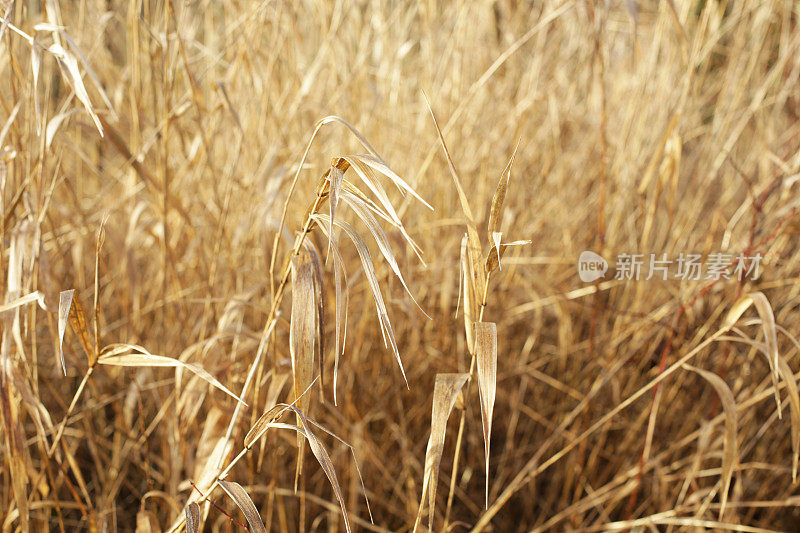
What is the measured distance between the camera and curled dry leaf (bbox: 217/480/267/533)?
0.42 metres

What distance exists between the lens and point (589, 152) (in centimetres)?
121

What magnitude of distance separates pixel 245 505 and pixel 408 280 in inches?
13.9

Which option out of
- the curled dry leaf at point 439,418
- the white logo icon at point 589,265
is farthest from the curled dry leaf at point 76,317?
the white logo icon at point 589,265

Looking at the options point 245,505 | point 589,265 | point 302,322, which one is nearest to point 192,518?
point 245,505

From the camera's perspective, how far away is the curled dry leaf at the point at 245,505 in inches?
16.6

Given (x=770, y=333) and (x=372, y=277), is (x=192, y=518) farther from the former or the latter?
(x=770, y=333)

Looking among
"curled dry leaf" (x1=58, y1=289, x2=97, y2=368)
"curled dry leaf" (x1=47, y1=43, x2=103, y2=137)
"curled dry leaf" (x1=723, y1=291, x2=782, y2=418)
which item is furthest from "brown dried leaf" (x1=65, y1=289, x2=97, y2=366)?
"curled dry leaf" (x1=723, y1=291, x2=782, y2=418)

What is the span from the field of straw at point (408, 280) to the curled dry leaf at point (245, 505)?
138mm

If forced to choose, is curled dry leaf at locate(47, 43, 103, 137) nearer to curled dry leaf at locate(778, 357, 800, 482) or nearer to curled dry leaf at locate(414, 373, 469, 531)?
curled dry leaf at locate(414, 373, 469, 531)

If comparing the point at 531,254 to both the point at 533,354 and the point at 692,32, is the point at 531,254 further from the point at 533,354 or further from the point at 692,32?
the point at 692,32

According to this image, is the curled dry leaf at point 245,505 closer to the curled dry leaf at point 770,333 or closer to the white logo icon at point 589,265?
the curled dry leaf at point 770,333

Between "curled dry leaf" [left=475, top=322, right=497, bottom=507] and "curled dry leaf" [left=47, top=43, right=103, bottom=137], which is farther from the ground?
"curled dry leaf" [left=47, top=43, right=103, bottom=137]

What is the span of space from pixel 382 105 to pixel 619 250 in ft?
1.52

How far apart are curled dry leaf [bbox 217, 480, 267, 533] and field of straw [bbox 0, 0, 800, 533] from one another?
138 mm
